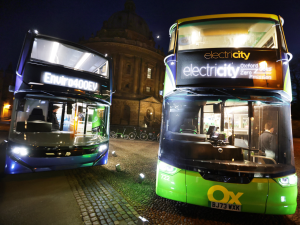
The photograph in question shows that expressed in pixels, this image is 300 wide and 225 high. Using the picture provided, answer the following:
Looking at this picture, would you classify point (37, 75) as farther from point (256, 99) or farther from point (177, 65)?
point (256, 99)

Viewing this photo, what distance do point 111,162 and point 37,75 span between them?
415 centimetres

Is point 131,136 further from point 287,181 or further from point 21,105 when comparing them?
point 287,181

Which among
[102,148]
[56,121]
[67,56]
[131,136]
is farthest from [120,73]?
[102,148]

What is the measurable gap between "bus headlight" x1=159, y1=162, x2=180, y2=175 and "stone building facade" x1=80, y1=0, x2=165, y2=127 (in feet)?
88.9

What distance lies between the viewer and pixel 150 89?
36.0 m

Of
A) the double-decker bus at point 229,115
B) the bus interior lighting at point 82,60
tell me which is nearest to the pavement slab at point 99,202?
the double-decker bus at point 229,115

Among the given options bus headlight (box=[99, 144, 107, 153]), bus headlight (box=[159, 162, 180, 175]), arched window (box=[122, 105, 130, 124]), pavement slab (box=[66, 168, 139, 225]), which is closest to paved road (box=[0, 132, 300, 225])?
pavement slab (box=[66, 168, 139, 225])

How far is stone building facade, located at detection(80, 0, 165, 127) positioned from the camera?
31141 millimetres

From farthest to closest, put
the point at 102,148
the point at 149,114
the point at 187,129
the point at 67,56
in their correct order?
the point at 149,114 → the point at 67,56 → the point at 102,148 → the point at 187,129

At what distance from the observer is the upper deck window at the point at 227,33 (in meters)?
3.46

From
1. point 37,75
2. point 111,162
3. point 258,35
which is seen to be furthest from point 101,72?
point 258,35

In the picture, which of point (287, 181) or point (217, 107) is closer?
point (287, 181)

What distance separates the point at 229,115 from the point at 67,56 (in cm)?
570

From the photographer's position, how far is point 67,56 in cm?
539
